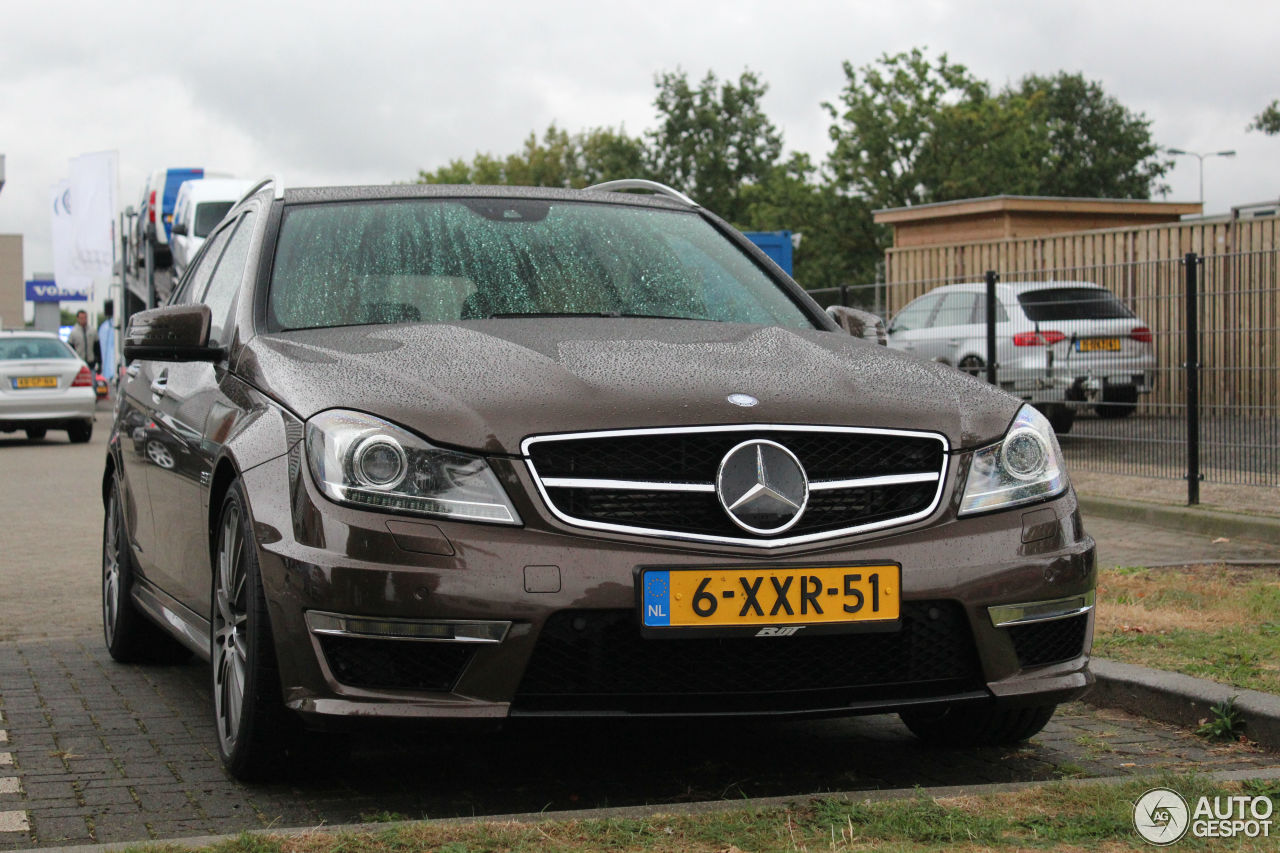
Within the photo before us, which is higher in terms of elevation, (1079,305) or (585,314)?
(1079,305)

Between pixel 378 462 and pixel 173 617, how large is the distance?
1829 millimetres

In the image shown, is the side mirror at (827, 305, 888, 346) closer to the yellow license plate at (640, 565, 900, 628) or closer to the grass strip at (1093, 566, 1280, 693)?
the grass strip at (1093, 566, 1280, 693)

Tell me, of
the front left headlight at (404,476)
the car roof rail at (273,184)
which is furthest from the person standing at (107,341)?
the front left headlight at (404,476)

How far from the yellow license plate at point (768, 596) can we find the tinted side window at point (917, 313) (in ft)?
40.5

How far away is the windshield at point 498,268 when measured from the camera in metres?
4.96

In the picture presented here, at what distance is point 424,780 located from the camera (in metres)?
4.48

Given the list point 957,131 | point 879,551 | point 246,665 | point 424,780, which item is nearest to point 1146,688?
point 879,551

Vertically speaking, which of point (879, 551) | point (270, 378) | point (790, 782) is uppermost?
point (270, 378)

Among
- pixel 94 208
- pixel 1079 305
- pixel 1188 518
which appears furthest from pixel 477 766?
pixel 94 208

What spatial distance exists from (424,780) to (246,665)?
1.99 feet

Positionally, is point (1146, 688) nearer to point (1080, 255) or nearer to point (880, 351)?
point (880, 351)

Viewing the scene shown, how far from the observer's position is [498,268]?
16.9ft

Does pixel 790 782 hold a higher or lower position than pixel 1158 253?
lower

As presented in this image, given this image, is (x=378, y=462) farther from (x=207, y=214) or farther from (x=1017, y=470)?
(x=207, y=214)
